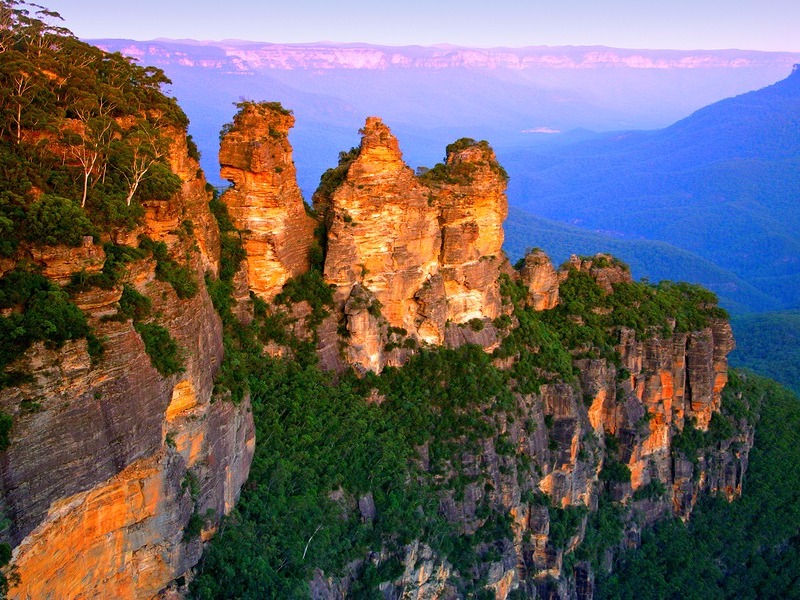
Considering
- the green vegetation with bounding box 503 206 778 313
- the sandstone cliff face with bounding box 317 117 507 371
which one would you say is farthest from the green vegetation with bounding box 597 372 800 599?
the green vegetation with bounding box 503 206 778 313

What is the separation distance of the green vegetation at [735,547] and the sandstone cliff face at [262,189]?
2134cm

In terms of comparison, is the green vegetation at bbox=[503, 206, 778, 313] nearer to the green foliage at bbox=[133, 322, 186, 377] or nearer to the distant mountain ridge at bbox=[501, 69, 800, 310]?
the distant mountain ridge at bbox=[501, 69, 800, 310]

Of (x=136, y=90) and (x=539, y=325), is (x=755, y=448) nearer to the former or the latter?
(x=539, y=325)

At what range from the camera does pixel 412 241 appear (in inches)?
1171

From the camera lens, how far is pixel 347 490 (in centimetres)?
2527

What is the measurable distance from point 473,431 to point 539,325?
7812 mm

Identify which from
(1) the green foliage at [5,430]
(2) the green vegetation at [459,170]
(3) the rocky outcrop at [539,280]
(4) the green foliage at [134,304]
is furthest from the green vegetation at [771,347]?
(1) the green foliage at [5,430]

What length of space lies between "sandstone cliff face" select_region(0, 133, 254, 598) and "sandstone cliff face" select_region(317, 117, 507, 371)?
768 cm

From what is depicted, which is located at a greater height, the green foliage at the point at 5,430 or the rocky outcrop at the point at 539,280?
the green foliage at the point at 5,430

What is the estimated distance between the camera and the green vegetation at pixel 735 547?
34781 mm

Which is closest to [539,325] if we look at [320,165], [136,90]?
[136,90]

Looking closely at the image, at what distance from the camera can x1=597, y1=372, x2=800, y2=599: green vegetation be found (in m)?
34.8

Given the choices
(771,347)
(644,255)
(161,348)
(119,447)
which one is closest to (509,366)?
(161,348)

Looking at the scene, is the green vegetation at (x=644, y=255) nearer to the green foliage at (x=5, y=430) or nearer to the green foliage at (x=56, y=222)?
the green foliage at (x=56, y=222)
